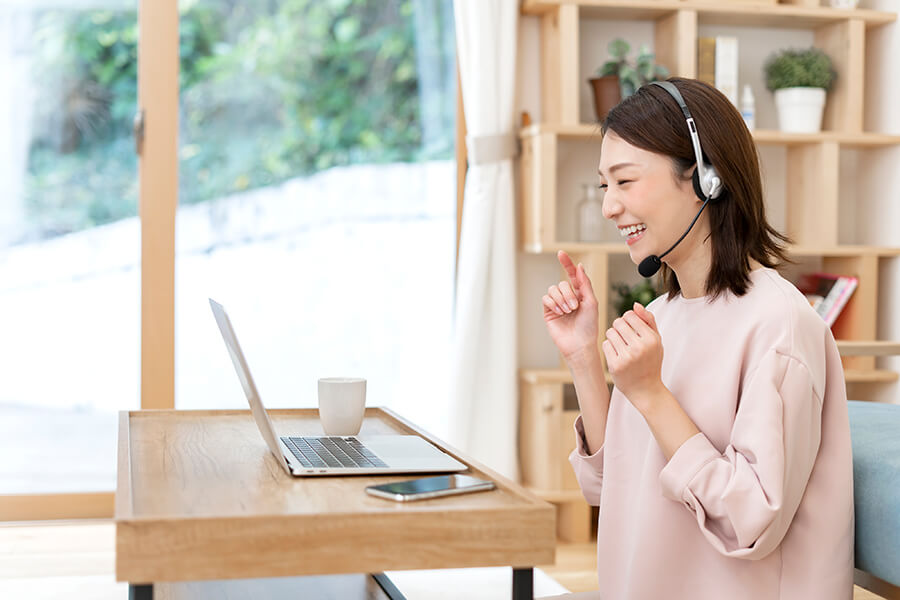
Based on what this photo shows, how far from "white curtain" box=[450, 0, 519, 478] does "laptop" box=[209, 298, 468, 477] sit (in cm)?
163

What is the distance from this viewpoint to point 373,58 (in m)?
3.37

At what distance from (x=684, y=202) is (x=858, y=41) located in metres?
2.31

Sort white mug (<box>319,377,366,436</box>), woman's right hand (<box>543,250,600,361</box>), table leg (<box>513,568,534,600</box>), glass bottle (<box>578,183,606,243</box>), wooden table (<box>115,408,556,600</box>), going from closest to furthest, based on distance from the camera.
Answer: wooden table (<box>115,408,556,600</box>) → table leg (<box>513,568,534,600</box>) → woman's right hand (<box>543,250,600,361</box>) → white mug (<box>319,377,366,436</box>) → glass bottle (<box>578,183,606,243</box>)

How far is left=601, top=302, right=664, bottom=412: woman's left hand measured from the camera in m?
1.17

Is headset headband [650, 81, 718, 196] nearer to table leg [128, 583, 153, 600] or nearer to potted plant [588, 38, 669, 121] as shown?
table leg [128, 583, 153, 600]

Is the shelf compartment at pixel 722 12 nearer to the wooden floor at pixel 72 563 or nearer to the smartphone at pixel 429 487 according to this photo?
the wooden floor at pixel 72 563

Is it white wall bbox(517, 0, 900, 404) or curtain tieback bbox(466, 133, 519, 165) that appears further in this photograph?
white wall bbox(517, 0, 900, 404)

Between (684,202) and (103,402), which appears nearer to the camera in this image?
(684,202)

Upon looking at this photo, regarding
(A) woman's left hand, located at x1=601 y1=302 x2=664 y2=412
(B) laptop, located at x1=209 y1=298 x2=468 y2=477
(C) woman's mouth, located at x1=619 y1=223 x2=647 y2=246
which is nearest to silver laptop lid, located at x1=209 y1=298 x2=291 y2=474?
(B) laptop, located at x1=209 y1=298 x2=468 y2=477

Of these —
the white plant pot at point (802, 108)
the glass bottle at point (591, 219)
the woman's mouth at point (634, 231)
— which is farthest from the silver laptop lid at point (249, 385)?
the white plant pot at point (802, 108)

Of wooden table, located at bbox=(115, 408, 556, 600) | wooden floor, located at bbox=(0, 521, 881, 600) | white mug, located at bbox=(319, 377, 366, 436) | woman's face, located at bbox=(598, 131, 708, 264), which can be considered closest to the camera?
wooden table, located at bbox=(115, 408, 556, 600)

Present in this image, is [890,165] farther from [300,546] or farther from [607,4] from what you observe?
[300,546]

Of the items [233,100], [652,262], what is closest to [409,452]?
[652,262]

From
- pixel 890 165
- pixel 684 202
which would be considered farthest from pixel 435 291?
pixel 684 202
